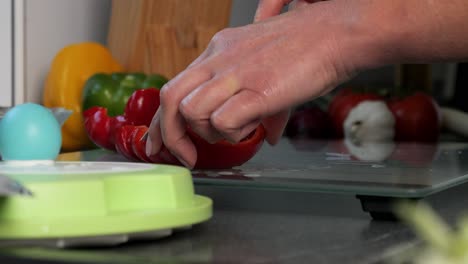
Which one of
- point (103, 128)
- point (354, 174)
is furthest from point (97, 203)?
point (103, 128)

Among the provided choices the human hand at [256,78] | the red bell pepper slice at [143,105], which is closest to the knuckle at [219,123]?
the human hand at [256,78]

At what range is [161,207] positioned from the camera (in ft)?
1.68

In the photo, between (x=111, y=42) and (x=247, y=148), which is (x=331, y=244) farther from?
(x=111, y=42)

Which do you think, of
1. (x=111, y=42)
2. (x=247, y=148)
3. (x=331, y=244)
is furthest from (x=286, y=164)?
(x=111, y=42)

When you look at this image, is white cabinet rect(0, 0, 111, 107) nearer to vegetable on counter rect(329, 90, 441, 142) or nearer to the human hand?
vegetable on counter rect(329, 90, 441, 142)

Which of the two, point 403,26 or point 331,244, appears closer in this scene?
point 331,244

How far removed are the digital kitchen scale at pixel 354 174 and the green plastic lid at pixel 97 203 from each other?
116 mm

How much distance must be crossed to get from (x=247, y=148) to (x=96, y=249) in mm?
417

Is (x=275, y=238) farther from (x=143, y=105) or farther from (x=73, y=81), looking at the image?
(x=73, y=81)

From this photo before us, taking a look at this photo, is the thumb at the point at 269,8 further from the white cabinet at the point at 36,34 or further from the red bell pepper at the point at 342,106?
the red bell pepper at the point at 342,106

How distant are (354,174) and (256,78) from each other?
0.51 ft

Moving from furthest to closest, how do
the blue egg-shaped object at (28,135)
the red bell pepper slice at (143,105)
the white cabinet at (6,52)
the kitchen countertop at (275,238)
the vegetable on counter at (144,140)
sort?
the white cabinet at (6,52) < the red bell pepper slice at (143,105) < the vegetable on counter at (144,140) < the blue egg-shaped object at (28,135) < the kitchen countertop at (275,238)

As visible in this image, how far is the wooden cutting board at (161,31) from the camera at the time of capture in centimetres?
171

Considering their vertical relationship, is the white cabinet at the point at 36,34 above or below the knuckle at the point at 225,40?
below
